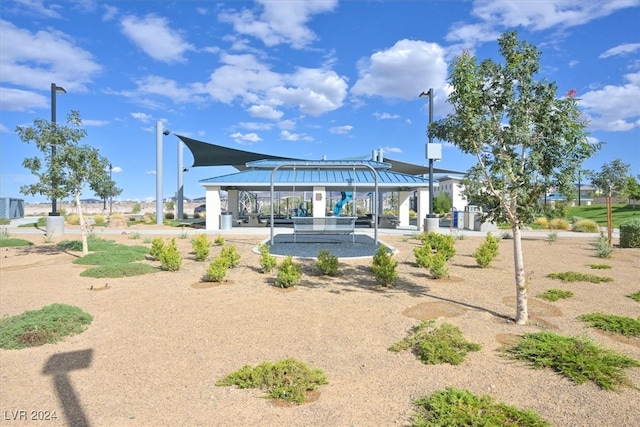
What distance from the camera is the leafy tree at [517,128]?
510cm

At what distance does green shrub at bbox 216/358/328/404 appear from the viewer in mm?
A: 3547

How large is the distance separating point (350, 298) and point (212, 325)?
2450 mm

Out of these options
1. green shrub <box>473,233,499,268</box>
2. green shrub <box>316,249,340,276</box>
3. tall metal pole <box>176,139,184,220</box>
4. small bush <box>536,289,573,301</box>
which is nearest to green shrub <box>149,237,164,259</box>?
green shrub <box>316,249,340,276</box>

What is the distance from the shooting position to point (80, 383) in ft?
12.6

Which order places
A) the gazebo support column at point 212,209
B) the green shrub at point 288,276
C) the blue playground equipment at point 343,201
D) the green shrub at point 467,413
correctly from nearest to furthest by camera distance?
the green shrub at point 467,413
the green shrub at point 288,276
the gazebo support column at point 212,209
the blue playground equipment at point 343,201

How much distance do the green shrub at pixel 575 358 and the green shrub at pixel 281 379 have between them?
232 centimetres

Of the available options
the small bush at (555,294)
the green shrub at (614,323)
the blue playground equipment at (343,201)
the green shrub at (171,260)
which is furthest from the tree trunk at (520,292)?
the blue playground equipment at (343,201)

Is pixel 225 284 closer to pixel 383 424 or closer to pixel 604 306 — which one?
pixel 383 424

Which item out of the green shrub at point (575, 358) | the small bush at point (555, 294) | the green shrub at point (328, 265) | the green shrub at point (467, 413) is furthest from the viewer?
the green shrub at point (328, 265)

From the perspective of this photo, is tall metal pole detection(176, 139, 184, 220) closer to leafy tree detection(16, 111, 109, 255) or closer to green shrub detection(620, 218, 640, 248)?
leafy tree detection(16, 111, 109, 255)

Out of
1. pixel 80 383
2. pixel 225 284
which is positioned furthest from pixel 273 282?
pixel 80 383

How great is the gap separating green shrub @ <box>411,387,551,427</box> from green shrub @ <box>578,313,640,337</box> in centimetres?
291

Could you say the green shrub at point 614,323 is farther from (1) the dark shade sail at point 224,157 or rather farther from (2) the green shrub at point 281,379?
(1) the dark shade sail at point 224,157

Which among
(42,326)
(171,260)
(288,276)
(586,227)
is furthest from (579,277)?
(586,227)
